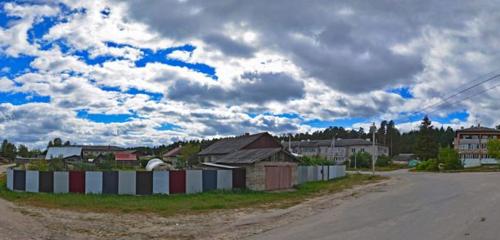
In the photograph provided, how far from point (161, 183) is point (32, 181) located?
8.53 meters

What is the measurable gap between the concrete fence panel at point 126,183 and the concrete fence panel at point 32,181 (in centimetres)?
573

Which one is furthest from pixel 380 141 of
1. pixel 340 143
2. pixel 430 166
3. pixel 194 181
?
pixel 194 181

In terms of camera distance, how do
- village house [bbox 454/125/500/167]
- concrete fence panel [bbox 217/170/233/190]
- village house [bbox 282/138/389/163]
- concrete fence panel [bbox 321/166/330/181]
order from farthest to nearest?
village house [bbox 282/138/389/163]
village house [bbox 454/125/500/167]
concrete fence panel [bbox 321/166/330/181]
concrete fence panel [bbox 217/170/233/190]

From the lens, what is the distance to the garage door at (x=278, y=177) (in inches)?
1309

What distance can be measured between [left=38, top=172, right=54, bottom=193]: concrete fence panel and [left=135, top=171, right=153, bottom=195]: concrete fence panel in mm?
5528

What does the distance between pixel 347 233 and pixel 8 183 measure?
27.0m

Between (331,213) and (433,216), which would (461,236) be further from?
(331,213)

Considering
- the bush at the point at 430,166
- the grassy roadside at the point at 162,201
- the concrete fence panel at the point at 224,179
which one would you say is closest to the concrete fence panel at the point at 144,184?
the grassy roadside at the point at 162,201

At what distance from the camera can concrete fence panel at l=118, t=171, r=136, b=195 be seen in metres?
28.9

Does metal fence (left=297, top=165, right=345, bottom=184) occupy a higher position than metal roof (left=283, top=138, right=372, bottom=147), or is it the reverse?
metal roof (left=283, top=138, right=372, bottom=147)

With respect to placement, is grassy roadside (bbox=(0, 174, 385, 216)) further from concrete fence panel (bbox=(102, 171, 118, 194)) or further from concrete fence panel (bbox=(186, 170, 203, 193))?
concrete fence panel (bbox=(102, 171, 118, 194))

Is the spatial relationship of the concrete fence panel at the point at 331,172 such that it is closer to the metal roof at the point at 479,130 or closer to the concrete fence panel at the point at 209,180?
the concrete fence panel at the point at 209,180

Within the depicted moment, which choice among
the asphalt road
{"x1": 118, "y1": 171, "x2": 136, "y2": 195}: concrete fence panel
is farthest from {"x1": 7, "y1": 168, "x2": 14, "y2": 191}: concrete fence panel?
Answer: the asphalt road

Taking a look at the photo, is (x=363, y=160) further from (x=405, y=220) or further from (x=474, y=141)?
(x=405, y=220)
